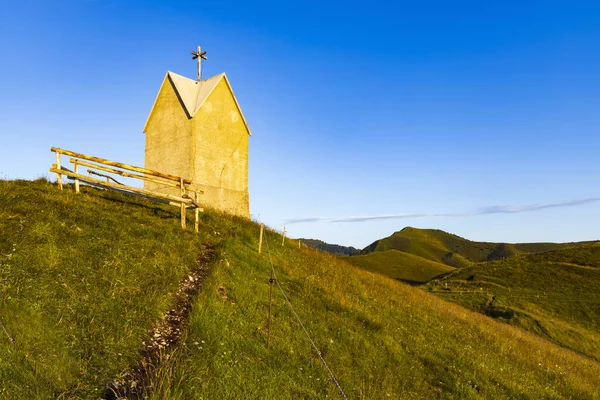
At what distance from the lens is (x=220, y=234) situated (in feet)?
62.9

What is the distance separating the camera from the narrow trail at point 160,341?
6156 mm

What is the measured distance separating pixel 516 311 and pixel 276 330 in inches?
1272

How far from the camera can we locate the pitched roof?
26531 millimetres

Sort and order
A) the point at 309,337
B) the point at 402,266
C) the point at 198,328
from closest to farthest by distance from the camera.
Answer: the point at 198,328 → the point at 309,337 → the point at 402,266

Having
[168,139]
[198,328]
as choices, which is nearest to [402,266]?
[168,139]

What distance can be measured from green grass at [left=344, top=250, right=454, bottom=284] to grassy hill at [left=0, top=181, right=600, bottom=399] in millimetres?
71799

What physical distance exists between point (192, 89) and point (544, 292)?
154ft

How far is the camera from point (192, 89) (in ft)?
94.4

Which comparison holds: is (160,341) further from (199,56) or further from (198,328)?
(199,56)

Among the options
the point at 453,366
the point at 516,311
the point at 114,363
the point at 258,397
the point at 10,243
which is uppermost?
the point at 10,243

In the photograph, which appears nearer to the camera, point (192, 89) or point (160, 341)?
point (160, 341)

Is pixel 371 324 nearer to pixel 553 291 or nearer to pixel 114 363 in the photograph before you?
pixel 114 363

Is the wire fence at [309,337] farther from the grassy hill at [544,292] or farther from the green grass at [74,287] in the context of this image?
the grassy hill at [544,292]

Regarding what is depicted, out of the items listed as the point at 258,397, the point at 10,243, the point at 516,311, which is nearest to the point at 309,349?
the point at 258,397
